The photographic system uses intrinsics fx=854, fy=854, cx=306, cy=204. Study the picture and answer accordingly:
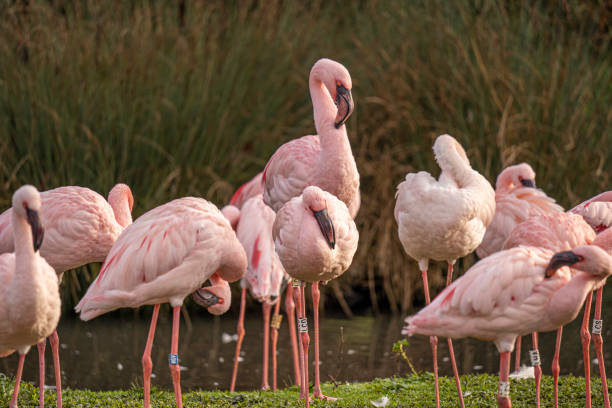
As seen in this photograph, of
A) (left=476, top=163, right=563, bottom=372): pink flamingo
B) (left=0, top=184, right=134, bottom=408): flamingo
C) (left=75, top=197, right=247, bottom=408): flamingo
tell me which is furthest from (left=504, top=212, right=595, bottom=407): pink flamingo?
(left=0, top=184, right=134, bottom=408): flamingo

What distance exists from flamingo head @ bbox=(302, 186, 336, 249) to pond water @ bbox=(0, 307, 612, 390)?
193cm

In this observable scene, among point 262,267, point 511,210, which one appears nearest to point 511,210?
point 511,210

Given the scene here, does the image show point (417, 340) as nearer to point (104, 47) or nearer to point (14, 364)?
point (14, 364)

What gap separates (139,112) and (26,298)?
15.4 feet

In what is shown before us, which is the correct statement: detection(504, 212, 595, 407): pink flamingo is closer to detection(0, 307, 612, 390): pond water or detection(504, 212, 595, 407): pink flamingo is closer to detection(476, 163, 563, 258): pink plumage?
detection(476, 163, 563, 258): pink plumage

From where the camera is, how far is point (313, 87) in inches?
220

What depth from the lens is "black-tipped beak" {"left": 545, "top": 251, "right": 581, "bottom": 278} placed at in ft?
12.6

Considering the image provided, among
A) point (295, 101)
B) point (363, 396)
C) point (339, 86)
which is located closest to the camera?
point (339, 86)

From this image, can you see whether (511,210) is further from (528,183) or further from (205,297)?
(205,297)

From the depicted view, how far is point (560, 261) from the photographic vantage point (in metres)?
3.86

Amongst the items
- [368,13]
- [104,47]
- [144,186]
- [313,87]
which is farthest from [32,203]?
[368,13]

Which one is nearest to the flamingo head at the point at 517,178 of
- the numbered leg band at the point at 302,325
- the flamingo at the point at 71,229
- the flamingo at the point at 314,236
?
the flamingo at the point at 314,236

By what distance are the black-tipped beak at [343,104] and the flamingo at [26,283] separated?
6.66ft

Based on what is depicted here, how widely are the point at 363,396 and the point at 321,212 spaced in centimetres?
148
